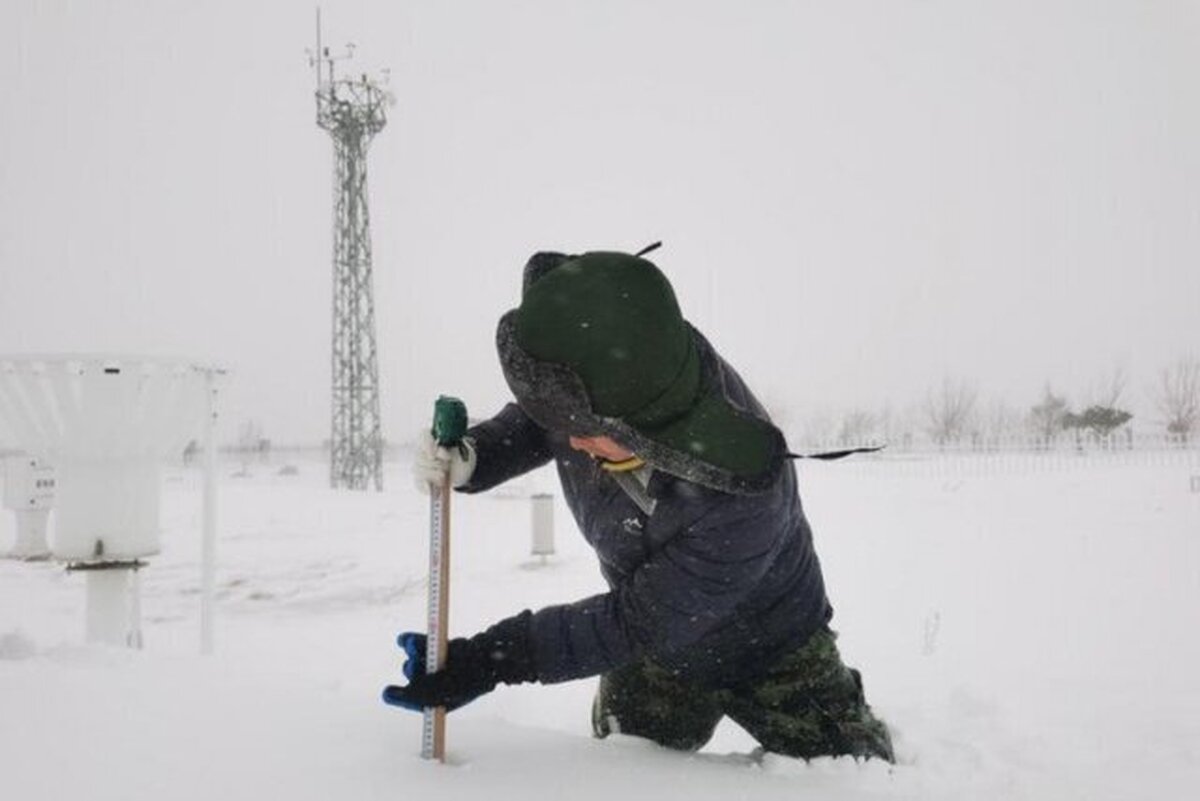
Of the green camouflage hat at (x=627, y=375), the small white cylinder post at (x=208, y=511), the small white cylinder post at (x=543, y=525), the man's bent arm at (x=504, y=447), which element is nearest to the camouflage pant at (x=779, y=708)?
the man's bent arm at (x=504, y=447)

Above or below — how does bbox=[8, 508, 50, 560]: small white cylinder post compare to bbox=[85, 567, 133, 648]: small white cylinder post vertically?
below

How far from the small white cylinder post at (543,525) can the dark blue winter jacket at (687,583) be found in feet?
16.7

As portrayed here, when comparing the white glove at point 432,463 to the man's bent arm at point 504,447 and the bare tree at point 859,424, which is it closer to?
the man's bent arm at point 504,447

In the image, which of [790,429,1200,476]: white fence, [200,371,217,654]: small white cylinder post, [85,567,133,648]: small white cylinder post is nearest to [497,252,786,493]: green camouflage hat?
[200,371,217,654]: small white cylinder post

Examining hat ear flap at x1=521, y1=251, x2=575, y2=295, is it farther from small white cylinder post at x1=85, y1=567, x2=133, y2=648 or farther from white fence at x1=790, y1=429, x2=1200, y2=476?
white fence at x1=790, y1=429, x2=1200, y2=476

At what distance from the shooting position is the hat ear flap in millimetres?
1683

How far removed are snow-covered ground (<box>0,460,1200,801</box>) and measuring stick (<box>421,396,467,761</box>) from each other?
2.3 inches

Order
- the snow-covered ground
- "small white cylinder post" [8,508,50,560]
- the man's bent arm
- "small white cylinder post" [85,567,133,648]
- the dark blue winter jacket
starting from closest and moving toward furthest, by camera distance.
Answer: the snow-covered ground, the dark blue winter jacket, the man's bent arm, "small white cylinder post" [85,567,133,648], "small white cylinder post" [8,508,50,560]

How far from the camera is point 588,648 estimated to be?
1.64 m

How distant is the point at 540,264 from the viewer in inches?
67.0

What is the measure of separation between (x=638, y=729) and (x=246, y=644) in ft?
10.7

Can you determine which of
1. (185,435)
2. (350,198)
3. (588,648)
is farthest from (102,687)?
(350,198)

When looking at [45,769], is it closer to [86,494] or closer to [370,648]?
[86,494]

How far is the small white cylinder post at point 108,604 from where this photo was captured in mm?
3201
